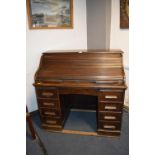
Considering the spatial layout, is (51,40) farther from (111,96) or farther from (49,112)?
(111,96)

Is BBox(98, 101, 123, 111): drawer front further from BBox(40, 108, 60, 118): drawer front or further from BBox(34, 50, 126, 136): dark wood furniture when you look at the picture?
BBox(40, 108, 60, 118): drawer front

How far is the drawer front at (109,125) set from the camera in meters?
1.96

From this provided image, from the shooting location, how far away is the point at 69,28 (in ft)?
8.52

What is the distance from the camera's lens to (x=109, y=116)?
6.37 feet

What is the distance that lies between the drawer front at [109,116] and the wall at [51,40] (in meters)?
1.13

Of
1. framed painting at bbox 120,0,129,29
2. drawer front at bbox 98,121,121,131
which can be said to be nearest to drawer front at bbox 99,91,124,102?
drawer front at bbox 98,121,121,131

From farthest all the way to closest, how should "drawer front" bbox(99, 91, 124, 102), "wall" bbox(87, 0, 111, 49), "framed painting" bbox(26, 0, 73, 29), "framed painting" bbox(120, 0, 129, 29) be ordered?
1. "wall" bbox(87, 0, 111, 49)
2. "framed painting" bbox(26, 0, 73, 29)
3. "framed painting" bbox(120, 0, 129, 29)
4. "drawer front" bbox(99, 91, 124, 102)

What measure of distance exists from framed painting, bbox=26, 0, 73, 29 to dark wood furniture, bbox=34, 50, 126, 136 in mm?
512

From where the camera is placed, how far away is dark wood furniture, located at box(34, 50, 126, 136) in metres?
1.86

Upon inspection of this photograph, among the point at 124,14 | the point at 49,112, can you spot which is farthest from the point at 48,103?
the point at 124,14
